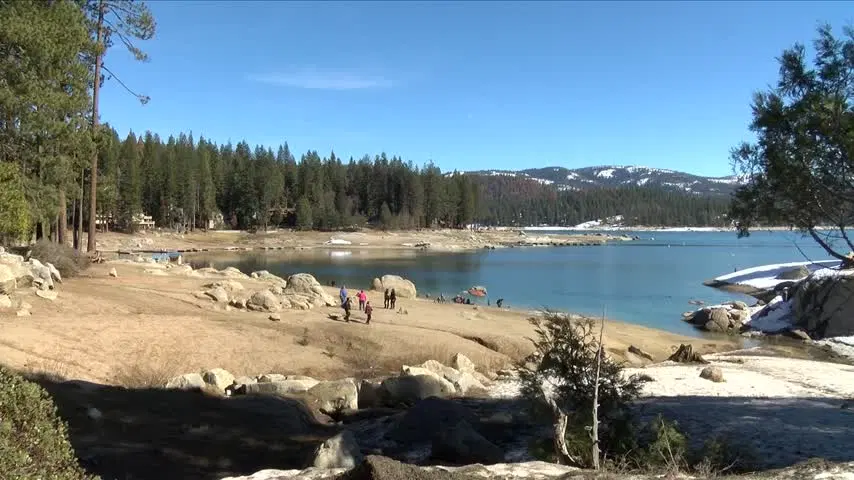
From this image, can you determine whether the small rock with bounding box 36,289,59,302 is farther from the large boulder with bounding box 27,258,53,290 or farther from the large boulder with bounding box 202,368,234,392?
the large boulder with bounding box 202,368,234,392

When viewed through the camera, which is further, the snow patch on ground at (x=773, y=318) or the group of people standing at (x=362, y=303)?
the snow patch on ground at (x=773, y=318)

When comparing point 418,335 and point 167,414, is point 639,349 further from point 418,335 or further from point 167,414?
point 167,414

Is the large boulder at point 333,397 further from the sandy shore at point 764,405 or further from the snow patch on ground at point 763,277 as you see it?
the snow patch on ground at point 763,277

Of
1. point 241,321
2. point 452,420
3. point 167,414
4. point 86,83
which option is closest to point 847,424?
point 452,420

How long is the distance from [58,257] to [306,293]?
10.7m

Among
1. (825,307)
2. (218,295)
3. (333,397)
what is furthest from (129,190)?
(825,307)

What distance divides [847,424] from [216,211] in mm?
119582

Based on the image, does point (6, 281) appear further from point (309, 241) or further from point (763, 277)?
point (309, 241)

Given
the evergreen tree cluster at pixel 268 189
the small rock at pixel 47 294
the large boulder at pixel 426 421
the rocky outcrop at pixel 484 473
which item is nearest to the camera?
the rocky outcrop at pixel 484 473

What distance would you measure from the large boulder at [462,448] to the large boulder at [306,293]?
1770 centimetres

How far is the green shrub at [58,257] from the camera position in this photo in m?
25.7

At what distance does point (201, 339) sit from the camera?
19.0 m

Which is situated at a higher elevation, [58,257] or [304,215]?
[304,215]

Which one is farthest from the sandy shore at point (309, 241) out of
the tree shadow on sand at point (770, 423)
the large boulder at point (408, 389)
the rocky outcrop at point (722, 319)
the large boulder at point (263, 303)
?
the tree shadow on sand at point (770, 423)
